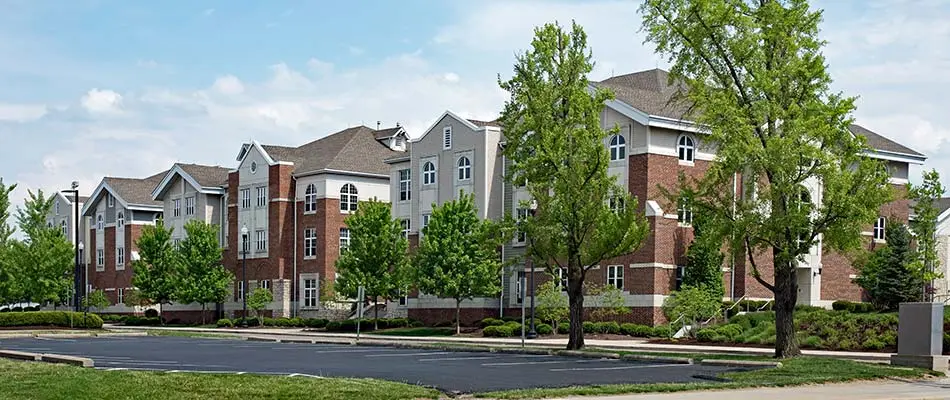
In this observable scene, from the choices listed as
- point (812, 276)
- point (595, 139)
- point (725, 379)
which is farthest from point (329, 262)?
point (725, 379)

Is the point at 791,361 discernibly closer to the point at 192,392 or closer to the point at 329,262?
the point at 192,392

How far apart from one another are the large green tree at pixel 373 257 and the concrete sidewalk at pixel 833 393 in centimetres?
3636

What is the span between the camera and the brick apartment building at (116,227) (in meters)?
85.6

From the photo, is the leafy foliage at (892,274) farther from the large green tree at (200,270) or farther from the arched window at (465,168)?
the large green tree at (200,270)

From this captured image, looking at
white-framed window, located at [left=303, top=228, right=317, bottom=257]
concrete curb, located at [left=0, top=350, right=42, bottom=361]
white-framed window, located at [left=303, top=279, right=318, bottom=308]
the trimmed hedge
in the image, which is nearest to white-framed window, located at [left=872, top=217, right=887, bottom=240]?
white-framed window, located at [left=303, top=228, right=317, bottom=257]

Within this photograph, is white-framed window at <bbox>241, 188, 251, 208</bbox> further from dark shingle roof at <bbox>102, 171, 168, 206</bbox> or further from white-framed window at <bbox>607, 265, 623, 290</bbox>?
white-framed window at <bbox>607, 265, 623, 290</bbox>

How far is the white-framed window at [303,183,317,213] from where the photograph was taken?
68188 mm

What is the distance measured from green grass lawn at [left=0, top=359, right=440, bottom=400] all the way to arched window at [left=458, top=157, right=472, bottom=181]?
125 feet

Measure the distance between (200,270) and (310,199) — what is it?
858cm

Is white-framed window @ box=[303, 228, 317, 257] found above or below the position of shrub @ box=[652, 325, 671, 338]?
above

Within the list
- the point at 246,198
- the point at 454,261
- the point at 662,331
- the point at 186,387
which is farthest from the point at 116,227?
the point at 186,387

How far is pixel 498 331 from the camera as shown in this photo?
48.0 m

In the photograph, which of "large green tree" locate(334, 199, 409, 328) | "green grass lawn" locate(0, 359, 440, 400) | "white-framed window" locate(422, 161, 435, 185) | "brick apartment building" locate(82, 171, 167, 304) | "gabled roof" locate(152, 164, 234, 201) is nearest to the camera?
"green grass lawn" locate(0, 359, 440, 400)

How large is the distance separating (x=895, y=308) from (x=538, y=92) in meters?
22.7
